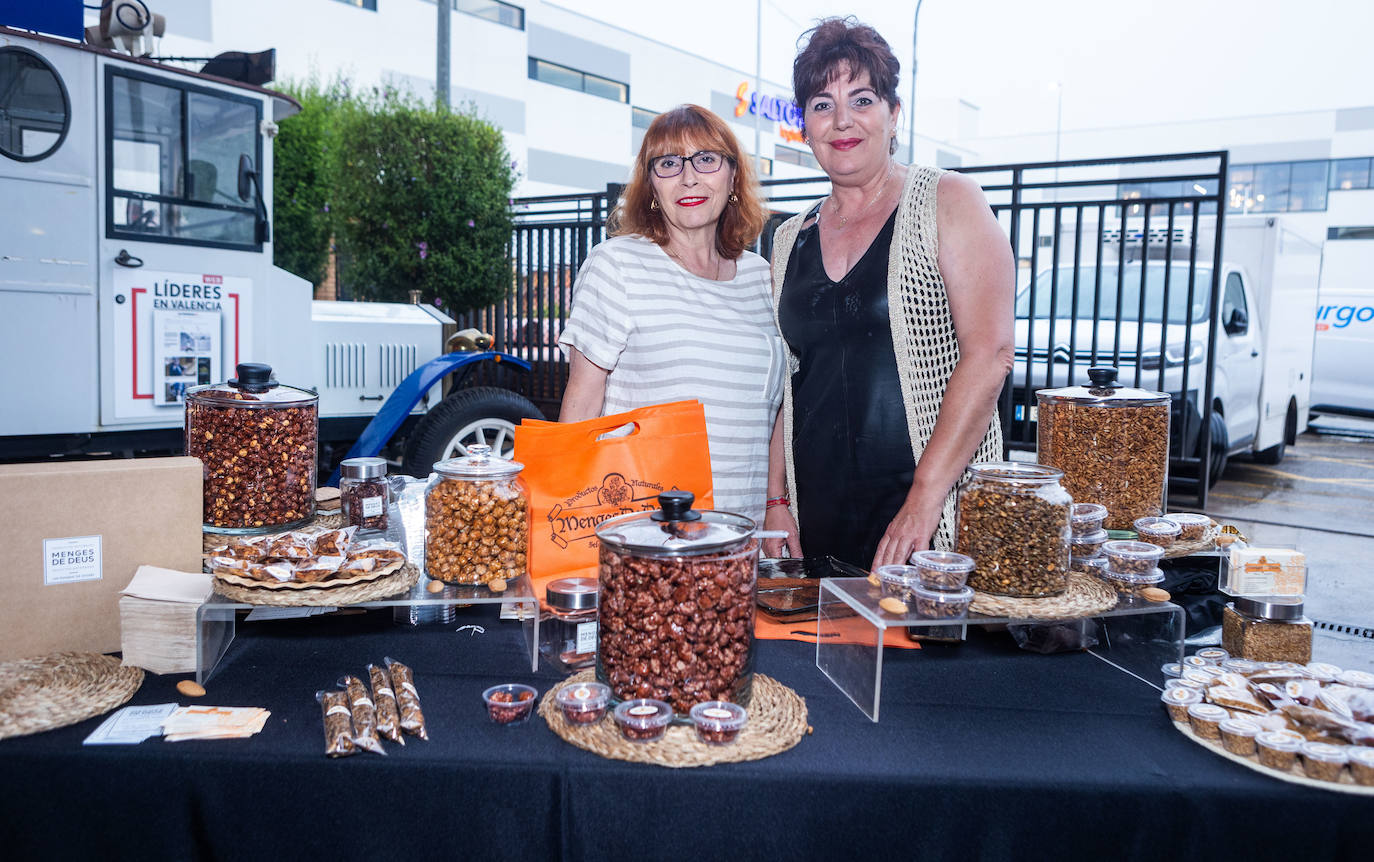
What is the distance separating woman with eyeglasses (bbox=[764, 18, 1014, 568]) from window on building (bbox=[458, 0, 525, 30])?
21.2 m

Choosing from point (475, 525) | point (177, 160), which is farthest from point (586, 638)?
point (177, 160)

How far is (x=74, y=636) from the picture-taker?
151 cm

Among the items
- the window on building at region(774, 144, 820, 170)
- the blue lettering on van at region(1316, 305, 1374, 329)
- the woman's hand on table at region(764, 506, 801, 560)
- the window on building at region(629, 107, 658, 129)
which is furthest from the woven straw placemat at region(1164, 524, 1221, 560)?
the window on building at region(774, 144, 820, 170)

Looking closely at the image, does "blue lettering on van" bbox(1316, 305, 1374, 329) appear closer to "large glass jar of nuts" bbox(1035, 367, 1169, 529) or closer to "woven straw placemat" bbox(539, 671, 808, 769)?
"large glass jar of nuts" bbox(1035, 367, 1169, 529)

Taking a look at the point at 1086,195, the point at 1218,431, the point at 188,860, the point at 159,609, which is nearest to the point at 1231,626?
the point at 188,860

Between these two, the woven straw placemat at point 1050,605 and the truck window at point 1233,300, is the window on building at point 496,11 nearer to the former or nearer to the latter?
the truck window at point 1233,300

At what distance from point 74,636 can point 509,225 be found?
8.05 m

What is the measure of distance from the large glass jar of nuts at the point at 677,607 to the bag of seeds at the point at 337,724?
356mm

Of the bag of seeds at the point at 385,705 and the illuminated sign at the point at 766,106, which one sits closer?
the bag of seeds at the point at 385,705

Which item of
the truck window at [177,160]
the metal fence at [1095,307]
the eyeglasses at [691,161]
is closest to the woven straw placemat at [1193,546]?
the eyeglasses at [691,161]

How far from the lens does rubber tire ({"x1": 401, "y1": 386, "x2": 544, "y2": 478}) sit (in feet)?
15.4

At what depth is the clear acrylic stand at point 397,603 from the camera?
1378 millimetres

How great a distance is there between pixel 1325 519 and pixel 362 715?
7.50 m

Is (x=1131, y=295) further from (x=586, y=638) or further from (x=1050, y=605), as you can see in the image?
(x=586, y=638)
